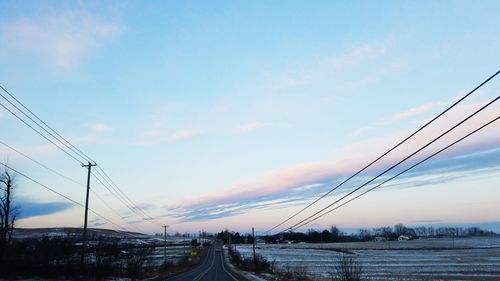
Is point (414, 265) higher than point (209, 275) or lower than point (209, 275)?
lower

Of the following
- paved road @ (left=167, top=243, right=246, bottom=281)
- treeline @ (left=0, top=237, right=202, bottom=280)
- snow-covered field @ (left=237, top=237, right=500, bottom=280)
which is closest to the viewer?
treeline @ (left=0, top=237, right=202, bottom=280)

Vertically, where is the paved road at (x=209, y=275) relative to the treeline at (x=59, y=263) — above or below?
below

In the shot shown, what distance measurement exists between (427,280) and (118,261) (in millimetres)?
35074

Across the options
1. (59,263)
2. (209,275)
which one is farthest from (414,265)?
(59,263)

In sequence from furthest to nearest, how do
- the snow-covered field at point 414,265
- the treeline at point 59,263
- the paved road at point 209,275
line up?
the paved road at point 209,275, the snow-covered field at point 414,265, the treeline at point 59,263

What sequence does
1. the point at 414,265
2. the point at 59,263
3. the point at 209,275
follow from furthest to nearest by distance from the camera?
1. the point at 414,265
2. the point at 209,275
3. the point at 59,263

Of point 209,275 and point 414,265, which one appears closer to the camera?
point 209,275

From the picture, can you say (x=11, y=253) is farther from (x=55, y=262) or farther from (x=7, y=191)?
(x=7, y=191)

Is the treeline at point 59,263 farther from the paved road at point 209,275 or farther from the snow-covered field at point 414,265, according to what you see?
the snow-covered field at point 414,265

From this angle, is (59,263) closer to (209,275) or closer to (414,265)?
(209,275)

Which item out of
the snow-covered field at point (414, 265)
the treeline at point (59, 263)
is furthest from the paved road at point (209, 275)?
the snow-covered field at point (414, 265)

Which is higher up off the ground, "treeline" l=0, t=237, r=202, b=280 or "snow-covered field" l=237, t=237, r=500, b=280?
"treeline" l=0, t=237, r=202, b=280

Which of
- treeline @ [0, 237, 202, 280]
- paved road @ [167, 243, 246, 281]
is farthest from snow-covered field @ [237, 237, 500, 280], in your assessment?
treeline @ [0, 237, 202, 280]

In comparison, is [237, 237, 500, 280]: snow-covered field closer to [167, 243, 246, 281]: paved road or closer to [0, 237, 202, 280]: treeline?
[167, 243, 246, 281]: paved road
